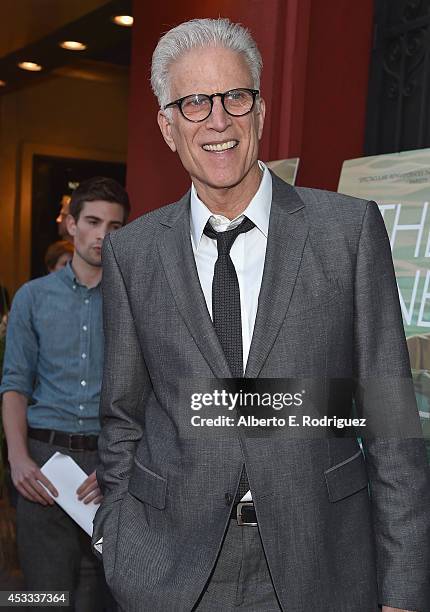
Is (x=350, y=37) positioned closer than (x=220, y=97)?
No

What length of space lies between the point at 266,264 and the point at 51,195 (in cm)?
934

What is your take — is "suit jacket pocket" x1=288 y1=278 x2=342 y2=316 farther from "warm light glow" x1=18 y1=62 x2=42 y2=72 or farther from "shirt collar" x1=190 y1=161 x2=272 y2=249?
"warm light glow" x1=18 y1=62 x2=42 y2=72

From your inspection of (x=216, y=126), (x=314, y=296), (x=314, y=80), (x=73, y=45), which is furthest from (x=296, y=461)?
(x=73, y=45)

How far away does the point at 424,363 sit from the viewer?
8.71ft

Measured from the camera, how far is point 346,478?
66.4 inches

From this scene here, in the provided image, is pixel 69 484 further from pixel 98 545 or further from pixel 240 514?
pixel 240 514

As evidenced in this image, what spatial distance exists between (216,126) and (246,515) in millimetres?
768

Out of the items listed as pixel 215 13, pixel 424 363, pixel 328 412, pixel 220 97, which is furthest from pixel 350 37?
pixel 328 412

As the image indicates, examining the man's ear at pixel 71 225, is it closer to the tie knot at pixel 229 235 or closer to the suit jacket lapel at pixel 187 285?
the suit jacket lapel at pixel 187 285

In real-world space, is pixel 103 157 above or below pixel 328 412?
above

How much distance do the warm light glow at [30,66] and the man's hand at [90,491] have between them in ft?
21.3

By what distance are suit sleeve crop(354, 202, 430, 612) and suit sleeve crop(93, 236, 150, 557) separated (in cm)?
49

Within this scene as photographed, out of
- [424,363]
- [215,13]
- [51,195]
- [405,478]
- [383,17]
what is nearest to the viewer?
Answer: [405,478]

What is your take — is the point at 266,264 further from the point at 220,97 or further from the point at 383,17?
the point at 383,17
